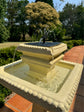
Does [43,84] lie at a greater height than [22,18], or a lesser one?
lesser

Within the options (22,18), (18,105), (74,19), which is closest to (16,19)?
(22,18)

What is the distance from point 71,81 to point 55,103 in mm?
553

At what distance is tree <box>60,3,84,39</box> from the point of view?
62.8ft

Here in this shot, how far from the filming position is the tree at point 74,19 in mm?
19141

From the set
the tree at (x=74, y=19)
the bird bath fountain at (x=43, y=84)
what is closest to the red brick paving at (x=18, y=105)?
the bird bath fountain at (x=43, y=84)

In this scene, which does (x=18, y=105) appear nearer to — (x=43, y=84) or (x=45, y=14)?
(x=43, y=84)

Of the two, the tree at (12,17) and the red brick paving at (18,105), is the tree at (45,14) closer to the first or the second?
the red brick paving at (18,105)

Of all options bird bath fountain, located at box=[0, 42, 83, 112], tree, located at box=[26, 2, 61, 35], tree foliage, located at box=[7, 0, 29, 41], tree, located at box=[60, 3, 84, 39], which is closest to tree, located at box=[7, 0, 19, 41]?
tree foliage, located at box=[7, 0, 29, 41]

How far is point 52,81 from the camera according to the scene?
158 centimetres

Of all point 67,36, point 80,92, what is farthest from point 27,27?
point 80,92

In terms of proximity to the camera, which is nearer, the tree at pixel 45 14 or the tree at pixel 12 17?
the tree at pixel 45 14

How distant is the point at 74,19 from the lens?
2247 centimetres

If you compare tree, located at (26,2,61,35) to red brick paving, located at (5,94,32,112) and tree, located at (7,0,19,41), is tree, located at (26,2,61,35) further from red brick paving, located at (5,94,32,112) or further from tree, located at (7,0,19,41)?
tree, located at (7,0,19,41)

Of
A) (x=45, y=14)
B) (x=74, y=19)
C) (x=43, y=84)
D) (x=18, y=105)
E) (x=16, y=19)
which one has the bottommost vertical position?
(x=18, y=105)
